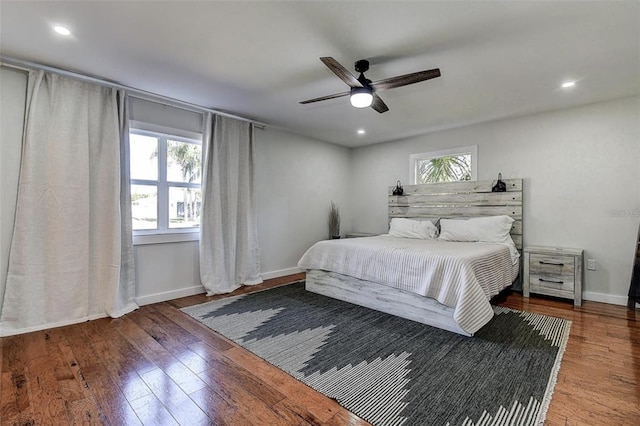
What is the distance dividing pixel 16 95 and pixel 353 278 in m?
3.79

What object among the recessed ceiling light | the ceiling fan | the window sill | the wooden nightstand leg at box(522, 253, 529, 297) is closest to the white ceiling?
the recessed ceiling light

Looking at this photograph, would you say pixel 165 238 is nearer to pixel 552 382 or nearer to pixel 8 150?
pixel 8 150

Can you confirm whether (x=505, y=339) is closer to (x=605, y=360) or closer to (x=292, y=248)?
(x=605, y=360)

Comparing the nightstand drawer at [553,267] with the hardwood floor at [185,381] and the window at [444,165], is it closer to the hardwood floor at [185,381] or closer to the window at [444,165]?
the hardwood floor at [185,381]

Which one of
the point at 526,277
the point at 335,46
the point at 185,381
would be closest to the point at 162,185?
the point at 185,381

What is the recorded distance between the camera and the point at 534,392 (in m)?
1.78

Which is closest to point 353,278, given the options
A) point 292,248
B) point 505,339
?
point 505,339

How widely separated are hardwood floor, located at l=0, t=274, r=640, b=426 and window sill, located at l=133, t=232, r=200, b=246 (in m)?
0.95

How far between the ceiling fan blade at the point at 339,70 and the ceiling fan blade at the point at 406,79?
183 millimetres

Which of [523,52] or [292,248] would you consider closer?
[523,52]

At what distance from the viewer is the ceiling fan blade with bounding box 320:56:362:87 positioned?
2088 millimetres

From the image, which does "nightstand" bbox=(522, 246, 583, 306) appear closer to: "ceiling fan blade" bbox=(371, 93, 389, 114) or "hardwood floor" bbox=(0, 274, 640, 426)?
"hardwood floor" bbox=(0, 274, 640, 426)

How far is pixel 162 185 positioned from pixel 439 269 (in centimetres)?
335

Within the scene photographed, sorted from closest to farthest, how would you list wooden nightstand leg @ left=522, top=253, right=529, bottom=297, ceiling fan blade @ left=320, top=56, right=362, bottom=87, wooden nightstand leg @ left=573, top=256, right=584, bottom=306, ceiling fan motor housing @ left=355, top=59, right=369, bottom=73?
ceiling fan blade @ left=320, top=56, right=362, bottom=87, ceiling fan motor housing @ left=355, top=59, right=369, bottom=73, wooden nightstand leg @ left=573, top=256, right=584, bottom=306, wooden nightstand leg @ left=522, top=253, right=529, bottom=297
